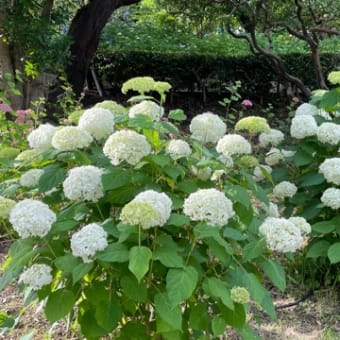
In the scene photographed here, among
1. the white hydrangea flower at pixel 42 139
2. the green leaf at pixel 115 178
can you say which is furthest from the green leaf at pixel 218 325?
the white hydrangea flower at pixel 42 139

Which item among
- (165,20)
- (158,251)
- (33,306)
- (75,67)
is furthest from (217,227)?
(165,20)

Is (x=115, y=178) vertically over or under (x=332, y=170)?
over

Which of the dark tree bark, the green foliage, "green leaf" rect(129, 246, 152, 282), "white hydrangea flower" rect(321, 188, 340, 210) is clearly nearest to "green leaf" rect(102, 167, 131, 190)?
the green foliage

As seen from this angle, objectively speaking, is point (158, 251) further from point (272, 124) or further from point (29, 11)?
point (272, 124)

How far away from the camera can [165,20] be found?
35.2 ft

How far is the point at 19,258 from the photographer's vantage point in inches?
64.1

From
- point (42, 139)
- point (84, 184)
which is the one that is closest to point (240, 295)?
point (84, 184)

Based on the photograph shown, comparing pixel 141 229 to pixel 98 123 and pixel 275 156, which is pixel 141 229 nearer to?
pixel 98 123

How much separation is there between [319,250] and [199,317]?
131 centimetres

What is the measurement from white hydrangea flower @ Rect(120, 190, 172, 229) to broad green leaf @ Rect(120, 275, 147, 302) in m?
0.22

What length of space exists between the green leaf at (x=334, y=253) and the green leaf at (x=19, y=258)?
150cm

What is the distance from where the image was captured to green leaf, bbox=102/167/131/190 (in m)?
1.71

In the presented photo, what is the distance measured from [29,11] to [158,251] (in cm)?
495

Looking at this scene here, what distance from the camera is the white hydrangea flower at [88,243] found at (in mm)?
1534
